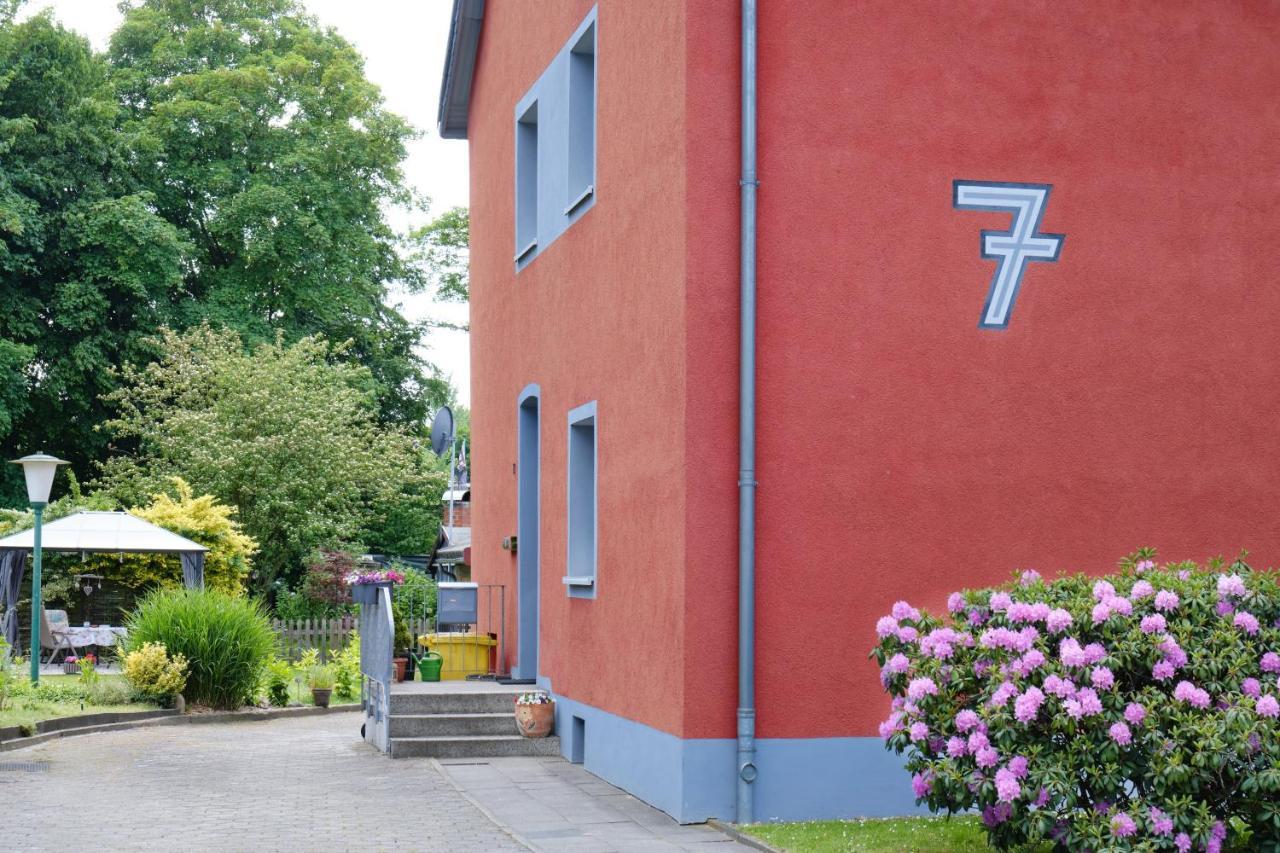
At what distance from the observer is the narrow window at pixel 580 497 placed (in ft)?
41.9

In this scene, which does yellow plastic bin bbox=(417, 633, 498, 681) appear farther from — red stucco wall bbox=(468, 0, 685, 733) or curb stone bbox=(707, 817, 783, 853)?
curb stone bbox=(707, 817, 783, 853)

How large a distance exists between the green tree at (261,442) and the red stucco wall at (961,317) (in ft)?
71.1

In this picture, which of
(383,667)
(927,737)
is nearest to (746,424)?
(927,737)

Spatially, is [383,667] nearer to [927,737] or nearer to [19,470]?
[927,737]

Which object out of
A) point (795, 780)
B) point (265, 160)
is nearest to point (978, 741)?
point (795, 780)

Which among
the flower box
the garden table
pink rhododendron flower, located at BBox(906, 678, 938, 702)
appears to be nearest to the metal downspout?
pink rhododendron flower, located at BBox(906, 678, 938, 702)

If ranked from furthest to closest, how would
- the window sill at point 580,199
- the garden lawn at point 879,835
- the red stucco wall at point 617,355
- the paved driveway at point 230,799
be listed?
the window sill at point 580,199, the red stucco wall at point 617,355, the paved driveway at point 230,799, the garden lawn at point 879,835

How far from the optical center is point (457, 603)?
1548 centimetres

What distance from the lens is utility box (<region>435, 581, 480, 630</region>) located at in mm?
15367

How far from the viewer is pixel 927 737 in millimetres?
7777

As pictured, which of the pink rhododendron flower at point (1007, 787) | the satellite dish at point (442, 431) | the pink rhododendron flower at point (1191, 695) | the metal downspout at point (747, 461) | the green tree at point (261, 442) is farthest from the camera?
the green tree at point (261, 442)

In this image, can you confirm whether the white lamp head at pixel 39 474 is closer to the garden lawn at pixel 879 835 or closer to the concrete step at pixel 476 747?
the concrete step at pixel 476 747

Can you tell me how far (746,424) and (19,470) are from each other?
27334mm

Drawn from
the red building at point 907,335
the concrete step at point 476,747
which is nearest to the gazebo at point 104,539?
the concrete step at point 476,747
